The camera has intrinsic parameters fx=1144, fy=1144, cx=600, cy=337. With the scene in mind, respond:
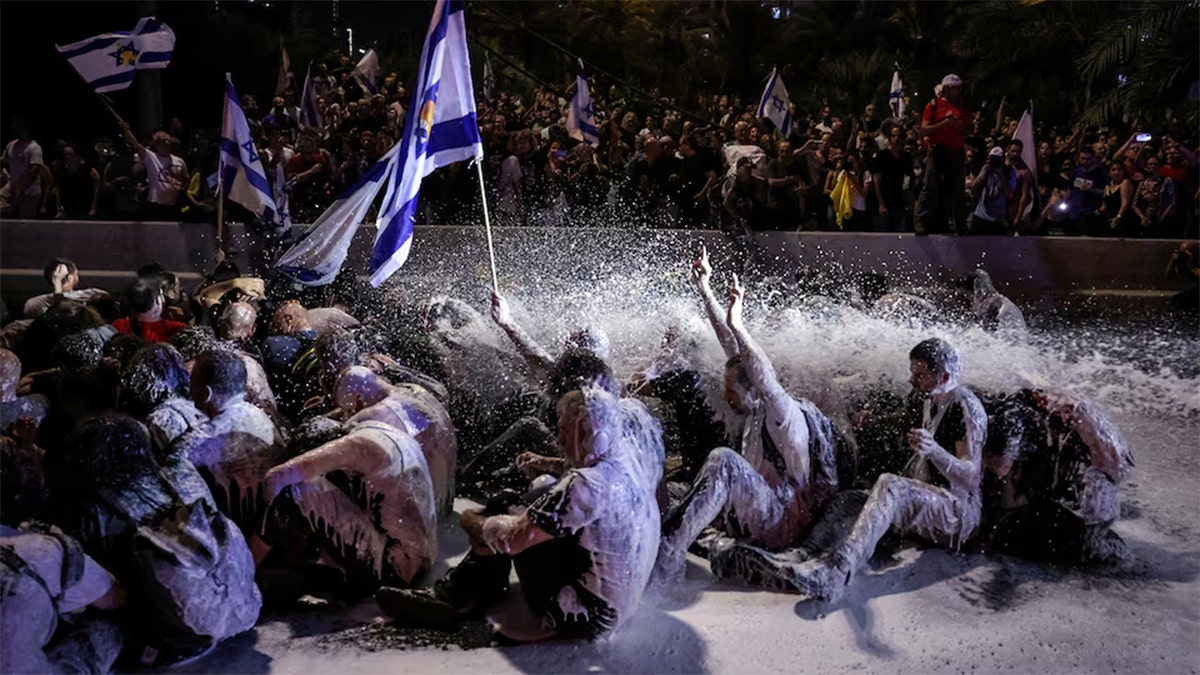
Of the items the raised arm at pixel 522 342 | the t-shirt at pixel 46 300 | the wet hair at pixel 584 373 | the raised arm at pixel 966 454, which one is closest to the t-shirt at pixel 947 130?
the raised arm at pixel 966 454

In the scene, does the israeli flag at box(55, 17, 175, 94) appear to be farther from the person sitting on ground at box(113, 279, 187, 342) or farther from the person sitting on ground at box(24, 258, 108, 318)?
the person sitting on ground at box(113, 279, 187, 342)

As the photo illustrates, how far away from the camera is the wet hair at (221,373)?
562cm

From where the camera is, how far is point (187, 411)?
5.90 metres

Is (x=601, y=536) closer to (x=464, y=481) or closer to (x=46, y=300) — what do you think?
(x=464, y=481)

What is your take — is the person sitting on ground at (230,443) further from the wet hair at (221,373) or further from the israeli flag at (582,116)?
the israeli flag at (582,116)

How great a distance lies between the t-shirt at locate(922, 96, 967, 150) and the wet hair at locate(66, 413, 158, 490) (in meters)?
11.3

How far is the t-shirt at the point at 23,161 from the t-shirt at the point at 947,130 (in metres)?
12.8

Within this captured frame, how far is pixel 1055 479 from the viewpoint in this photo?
6.60m

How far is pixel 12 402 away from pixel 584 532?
354 centimetres

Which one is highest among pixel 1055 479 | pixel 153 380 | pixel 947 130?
pixel 947 130

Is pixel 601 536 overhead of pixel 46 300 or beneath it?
beneath

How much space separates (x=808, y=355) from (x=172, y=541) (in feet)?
20.0

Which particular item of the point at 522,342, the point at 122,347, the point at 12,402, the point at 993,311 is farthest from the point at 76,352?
the point at 993,311

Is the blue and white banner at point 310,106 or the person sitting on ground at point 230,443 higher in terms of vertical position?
the blue and white banner at point 310,106
